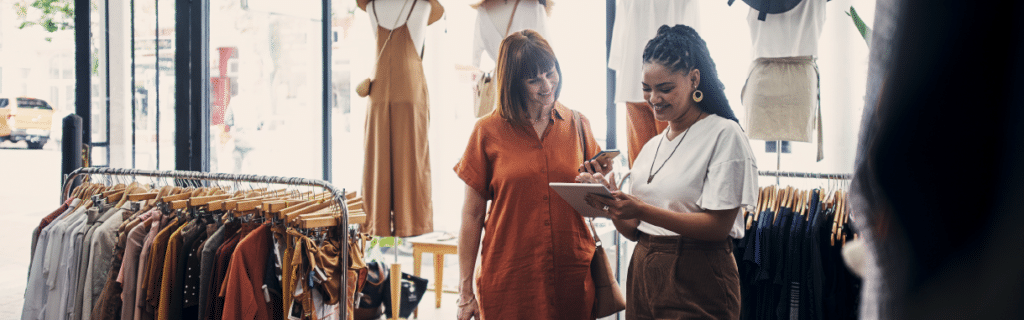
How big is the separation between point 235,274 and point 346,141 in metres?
2.59

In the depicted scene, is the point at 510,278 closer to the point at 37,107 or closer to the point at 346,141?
the point at 346,141

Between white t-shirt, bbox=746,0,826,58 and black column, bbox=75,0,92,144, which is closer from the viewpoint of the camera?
white t-shirt, bbox=746,0,826,58

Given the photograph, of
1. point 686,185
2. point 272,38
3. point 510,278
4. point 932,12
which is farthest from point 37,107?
point 932,12

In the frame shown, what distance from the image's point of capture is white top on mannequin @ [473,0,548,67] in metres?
3.24

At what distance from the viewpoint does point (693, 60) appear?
165 cm

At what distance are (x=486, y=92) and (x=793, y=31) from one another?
1.49 m

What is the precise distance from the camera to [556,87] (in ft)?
6.72

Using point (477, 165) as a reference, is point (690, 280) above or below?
below

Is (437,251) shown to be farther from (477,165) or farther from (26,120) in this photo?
(26,120)

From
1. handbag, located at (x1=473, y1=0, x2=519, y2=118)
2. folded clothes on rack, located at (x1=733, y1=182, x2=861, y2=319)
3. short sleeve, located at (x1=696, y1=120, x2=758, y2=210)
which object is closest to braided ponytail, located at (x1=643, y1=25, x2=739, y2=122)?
short sleeve, located at (x1=696, y1=120, x2=758, y2=210)

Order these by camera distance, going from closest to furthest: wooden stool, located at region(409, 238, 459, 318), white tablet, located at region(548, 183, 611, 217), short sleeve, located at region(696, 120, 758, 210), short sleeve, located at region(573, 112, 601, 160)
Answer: short sleeve, located at region(696, 120, 758, 210) < white tablet, located at region(548, 183, 611, 217) < short sleeve, located at region(573, 112, 601, 160) < wooden stool, located at region(409, 238, 459, 318)

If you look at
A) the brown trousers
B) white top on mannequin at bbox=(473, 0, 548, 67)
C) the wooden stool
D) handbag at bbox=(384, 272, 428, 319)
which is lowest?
handbag at bbox=(384, 272, 428, 319)

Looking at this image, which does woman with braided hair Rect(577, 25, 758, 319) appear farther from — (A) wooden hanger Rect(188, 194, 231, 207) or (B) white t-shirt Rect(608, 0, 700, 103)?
(A) wooden hanger Rect(188, 194, 231, 207)

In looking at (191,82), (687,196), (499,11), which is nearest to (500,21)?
(499,11)
